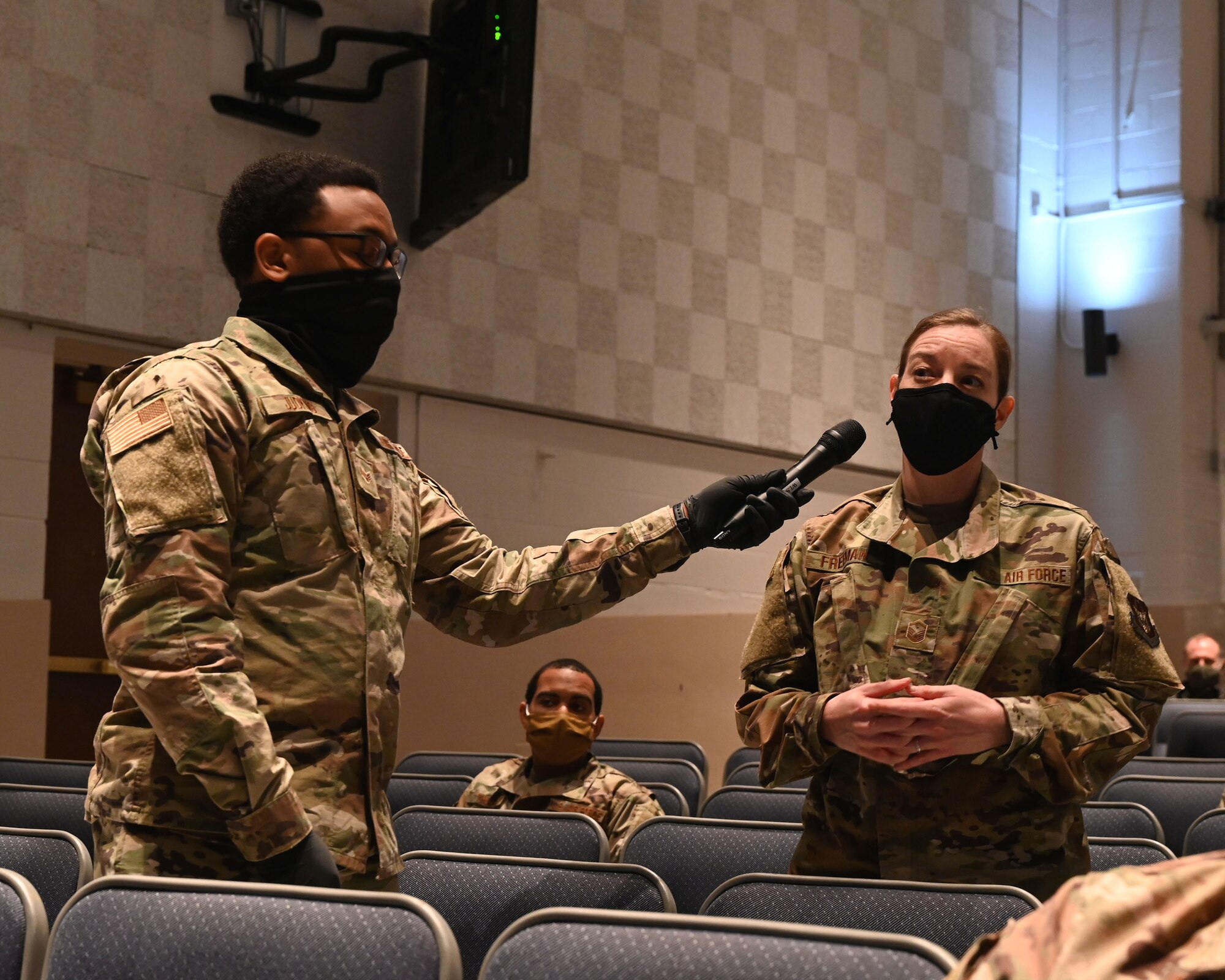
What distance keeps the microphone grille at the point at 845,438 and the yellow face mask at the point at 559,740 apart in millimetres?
2229

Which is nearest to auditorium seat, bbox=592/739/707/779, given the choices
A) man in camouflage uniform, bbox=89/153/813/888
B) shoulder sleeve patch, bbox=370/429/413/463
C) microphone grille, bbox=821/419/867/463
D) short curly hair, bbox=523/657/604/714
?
short curly hair, bbox=523/657/604/714

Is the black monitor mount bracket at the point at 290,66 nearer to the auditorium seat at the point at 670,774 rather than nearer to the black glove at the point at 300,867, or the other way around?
the auditorium seat at the point at 670,774

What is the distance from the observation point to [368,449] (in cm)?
204

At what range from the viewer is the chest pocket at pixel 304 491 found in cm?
184

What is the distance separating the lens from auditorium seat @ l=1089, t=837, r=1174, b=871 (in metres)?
2.63

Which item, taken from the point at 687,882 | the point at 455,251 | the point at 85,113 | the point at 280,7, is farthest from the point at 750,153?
the point at 687,882

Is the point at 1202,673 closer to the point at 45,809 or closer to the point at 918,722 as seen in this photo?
the point at 45,809

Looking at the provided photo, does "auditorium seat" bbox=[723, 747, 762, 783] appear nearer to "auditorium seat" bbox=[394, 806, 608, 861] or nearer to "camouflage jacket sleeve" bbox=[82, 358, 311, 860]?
"auditorium seat" bbox=[394, 806, 608, 861]

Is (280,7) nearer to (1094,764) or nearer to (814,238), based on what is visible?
(814,238)

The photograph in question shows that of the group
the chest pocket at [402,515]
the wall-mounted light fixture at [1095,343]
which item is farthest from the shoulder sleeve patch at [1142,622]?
the wall-mounted light fixture at [1095,343]

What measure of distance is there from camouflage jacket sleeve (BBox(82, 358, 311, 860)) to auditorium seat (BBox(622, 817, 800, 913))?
1292 millimetres

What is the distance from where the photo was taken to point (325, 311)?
2.03m

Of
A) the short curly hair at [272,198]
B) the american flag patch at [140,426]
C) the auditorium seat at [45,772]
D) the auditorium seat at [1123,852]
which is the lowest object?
the auditorium seat at [45,772]

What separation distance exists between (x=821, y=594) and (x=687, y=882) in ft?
3.09
